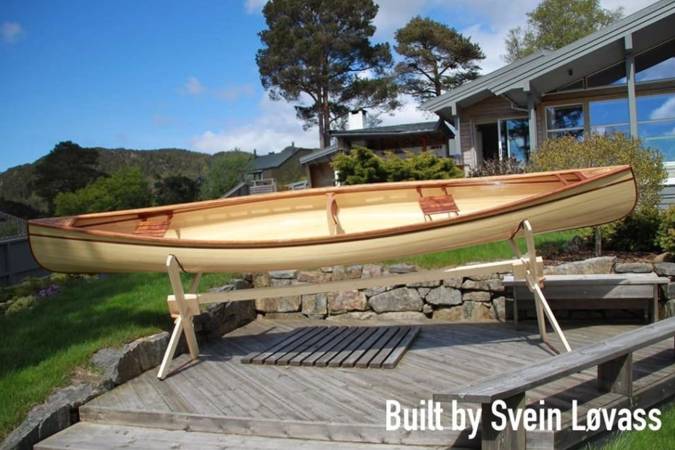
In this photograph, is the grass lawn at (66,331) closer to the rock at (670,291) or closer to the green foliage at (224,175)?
the rock at (670,291)

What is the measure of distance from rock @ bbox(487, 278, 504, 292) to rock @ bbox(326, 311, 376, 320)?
1.41 m

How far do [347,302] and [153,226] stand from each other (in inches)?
101

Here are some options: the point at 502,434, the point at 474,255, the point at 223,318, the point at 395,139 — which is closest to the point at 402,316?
the point at 474,255

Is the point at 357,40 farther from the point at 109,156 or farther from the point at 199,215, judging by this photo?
the point at 109,156

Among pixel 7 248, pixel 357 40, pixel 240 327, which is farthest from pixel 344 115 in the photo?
pixel 240 327

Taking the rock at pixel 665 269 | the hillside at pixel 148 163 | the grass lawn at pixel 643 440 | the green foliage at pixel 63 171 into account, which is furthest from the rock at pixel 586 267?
the hillside at pixel 148 163

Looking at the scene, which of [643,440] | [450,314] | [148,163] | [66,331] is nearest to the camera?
[643,440]

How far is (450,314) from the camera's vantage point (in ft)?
21.2

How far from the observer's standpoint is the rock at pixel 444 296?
253 inches

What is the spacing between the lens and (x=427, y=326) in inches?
241

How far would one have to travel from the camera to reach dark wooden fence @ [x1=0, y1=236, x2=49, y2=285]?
36.4 feet

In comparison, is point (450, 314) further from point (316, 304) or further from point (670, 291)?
point (670, 291)

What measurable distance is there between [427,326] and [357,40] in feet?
89.5

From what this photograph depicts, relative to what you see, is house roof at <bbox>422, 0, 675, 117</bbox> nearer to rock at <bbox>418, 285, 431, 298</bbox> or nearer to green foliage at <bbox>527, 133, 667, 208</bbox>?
green foliage at <bbox>527, 133, 667, 208</bbox>
